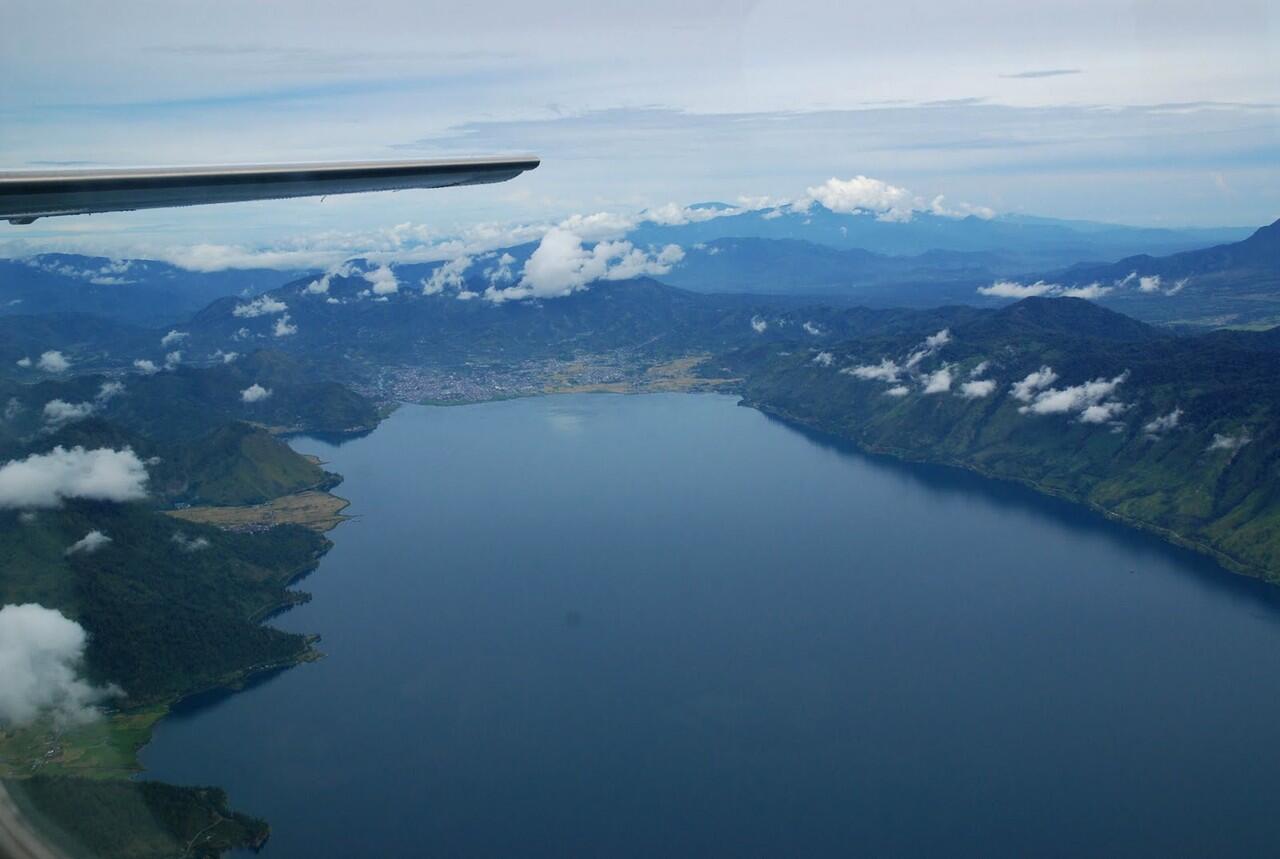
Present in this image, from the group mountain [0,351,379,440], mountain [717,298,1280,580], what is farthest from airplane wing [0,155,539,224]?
mountain [0,351,379,440]

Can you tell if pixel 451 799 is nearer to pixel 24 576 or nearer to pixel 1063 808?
pixel 1063 808

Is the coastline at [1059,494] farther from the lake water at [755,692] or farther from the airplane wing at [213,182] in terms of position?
the airplane wing at [213,182]

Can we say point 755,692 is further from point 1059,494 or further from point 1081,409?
point 1081,409

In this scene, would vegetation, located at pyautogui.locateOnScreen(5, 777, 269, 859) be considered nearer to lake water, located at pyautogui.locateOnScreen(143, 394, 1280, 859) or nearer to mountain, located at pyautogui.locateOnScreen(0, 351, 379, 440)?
lake water, located at pyautogui.locateOnScreen(143, 394, 1280, 859)

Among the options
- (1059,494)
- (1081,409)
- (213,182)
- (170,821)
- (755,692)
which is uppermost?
(213,182)

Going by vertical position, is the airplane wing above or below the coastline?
above

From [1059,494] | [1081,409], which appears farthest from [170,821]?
[1081,409]
